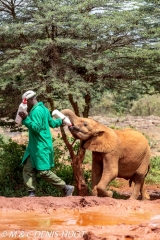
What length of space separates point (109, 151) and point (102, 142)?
201 mm

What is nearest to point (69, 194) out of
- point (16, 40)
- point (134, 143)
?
point (134, 143)

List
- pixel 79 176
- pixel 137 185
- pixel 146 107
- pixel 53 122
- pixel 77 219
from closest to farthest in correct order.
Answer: pixel 77 219, pixel 53 122, pixel 137 185, pixel 79 176, pixel 146 107

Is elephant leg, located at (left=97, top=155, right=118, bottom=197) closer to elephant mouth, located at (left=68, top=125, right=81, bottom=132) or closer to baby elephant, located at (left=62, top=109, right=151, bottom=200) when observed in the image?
baby elephant, located at (left=62, top=109, right=151, bottom=200)

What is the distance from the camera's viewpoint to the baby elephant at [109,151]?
33.0 ft

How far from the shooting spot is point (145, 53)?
1169cm

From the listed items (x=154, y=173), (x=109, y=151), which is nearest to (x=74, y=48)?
(x=109, y=151)

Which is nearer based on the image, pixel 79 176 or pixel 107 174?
pixel 107 174

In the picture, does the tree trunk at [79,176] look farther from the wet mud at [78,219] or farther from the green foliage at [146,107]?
the green foliage at [146,107]

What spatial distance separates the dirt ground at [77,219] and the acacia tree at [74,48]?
325 cm

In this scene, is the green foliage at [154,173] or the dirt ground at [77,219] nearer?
the dirt ground at [77,219]

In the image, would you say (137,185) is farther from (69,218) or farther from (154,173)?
(154,173)

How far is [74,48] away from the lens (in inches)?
453

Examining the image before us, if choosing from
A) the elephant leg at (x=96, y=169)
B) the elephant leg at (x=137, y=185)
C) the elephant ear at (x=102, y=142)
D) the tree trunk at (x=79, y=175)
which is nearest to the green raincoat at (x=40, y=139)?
the elephant ear at (x=102, y=142)

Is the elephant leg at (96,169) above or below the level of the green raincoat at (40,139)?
below
